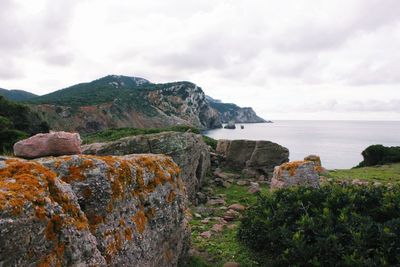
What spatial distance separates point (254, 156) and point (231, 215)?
1024cm

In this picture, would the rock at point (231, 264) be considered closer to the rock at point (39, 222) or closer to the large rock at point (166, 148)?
the rock at point (39, 222)

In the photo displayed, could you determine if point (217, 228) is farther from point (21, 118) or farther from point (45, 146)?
point (21, 118)

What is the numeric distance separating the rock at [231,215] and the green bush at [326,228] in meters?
2.44

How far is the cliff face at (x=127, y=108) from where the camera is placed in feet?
322

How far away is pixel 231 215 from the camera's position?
1260 cm

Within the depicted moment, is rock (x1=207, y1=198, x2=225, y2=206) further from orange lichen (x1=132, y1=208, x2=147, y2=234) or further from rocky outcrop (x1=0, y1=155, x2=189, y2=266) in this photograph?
orange lichen (x1=132, y1=208, x2=147, y2=234)

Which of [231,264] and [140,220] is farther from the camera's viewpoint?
[231,264]

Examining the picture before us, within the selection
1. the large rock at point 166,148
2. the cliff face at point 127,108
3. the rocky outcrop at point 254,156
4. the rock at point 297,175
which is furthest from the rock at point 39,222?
the cliff face at point 127,108

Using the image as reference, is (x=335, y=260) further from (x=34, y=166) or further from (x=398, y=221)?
(x=34, y=166)

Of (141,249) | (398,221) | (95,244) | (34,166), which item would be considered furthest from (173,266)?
→ (398,221)

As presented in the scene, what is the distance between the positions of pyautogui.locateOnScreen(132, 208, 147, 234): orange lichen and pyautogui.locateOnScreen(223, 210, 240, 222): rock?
259 inches

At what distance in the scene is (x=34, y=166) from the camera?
13.8 feet

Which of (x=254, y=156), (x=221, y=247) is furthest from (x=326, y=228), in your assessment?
(x=254, y=156)

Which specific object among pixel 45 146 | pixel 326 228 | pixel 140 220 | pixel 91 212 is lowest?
pixel 326 228
